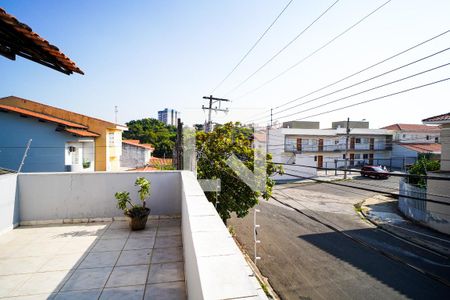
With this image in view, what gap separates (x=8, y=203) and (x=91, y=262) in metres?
2.51

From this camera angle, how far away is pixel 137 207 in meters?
5.01

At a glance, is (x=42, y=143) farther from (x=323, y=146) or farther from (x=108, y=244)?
(x=323, y=146)

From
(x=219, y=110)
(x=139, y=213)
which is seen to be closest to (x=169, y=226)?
(x=139, y=213)

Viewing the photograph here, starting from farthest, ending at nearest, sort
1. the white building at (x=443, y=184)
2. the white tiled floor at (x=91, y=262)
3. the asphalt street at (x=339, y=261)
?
the white building at (x=443, y=184) < the asphalt street at (x=339, y=261) < the white tiled floor at (x=91, y=262)

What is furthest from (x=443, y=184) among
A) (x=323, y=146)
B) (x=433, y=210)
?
(x=323, y=146)

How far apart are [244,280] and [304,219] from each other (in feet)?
44.8

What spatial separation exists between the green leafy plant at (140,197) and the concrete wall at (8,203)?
1.90 m

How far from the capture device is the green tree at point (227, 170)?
8.91 metres

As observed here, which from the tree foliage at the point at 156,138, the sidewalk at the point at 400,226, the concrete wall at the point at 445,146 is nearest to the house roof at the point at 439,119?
the concrete wall at the point at 445,146

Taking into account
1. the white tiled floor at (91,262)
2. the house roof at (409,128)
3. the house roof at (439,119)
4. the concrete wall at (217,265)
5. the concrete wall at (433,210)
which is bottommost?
the concrete wall at (433,210)

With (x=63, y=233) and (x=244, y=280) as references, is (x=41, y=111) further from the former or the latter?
(x=244, y=280)

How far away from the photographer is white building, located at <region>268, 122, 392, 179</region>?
106 feet

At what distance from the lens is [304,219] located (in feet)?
45.6

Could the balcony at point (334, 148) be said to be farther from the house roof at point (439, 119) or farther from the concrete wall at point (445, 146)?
the concrete wall at point (445, 146)
